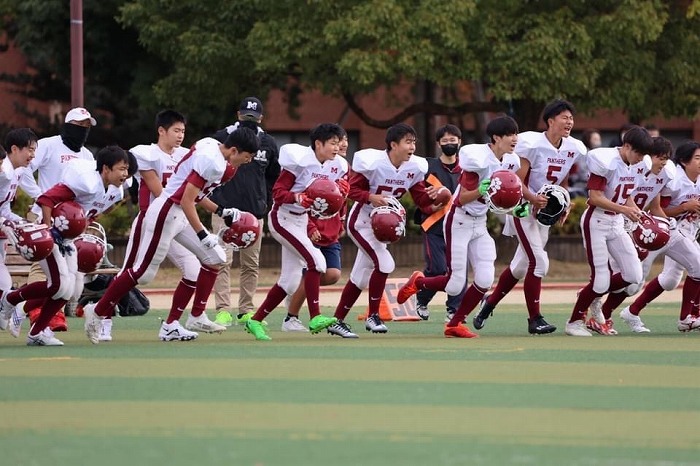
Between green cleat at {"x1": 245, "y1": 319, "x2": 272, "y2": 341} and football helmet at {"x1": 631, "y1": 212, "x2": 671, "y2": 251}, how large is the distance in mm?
3403

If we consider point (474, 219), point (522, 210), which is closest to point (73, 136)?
point (474, 219)

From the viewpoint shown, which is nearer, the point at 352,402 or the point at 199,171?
the point at 352,402

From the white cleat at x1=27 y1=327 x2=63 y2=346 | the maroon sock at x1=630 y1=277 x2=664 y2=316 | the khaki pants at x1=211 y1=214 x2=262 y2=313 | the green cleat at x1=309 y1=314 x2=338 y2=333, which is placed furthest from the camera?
the khaki pants at x1=211 y1=214 x2=262 y2=313

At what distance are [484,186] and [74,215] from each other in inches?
136

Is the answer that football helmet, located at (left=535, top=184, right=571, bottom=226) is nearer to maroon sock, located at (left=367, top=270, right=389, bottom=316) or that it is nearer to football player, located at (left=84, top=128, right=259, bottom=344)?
maroon sock, located at (left=367, top=270, right=389, bottom=316)

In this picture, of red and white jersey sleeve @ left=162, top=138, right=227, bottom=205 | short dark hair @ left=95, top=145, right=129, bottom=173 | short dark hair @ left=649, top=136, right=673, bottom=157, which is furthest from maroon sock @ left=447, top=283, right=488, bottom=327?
short dark hair @ left=95, top=145, right=129, bottom=173

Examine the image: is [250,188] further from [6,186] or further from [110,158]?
→ [6,186]

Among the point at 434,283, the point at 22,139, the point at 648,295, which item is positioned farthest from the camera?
the point at 434,283

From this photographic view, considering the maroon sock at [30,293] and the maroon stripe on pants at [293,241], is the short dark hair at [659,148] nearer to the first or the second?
the maroon stripe on pants at [293,241]

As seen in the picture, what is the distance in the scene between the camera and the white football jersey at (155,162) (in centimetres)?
1437

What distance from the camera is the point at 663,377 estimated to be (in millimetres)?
10898

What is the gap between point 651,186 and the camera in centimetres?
1476

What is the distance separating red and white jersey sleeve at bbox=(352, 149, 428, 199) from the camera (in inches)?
571

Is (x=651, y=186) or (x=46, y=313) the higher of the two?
(x=651, y=186)
